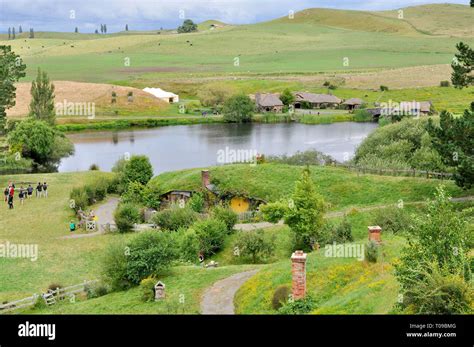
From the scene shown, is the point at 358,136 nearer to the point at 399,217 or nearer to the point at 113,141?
the point at 113,141

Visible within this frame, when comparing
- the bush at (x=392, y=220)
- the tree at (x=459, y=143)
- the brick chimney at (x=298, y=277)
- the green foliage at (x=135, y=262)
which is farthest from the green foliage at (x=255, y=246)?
the brick chimney at (x=298, y=277)

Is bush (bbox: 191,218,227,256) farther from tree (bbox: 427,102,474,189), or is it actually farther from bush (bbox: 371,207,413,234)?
tree (bbox: 427,102,474,189)

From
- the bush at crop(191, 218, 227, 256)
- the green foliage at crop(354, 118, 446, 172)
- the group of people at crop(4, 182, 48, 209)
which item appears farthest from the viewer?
the green foliage at crop(354, 118, 446, 172)

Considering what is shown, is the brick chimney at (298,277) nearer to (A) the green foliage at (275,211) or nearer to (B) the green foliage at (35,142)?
(A) the green foliage at (275,211)

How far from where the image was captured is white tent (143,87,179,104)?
120750mm

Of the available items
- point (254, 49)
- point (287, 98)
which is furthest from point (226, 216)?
point (254, 49)

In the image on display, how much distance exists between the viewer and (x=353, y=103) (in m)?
112

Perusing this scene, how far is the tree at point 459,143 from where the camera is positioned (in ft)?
102

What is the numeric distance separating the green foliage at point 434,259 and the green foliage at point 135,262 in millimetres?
13256

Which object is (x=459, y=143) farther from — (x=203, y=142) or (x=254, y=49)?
(x=254, y=49)

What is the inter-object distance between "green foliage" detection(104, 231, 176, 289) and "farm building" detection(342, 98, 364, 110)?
89224 millimetres

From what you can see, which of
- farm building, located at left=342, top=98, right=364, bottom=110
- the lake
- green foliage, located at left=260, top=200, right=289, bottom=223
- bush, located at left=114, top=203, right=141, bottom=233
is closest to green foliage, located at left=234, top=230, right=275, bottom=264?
green foliage, located at left=260, top=200, right=289, bottom=223

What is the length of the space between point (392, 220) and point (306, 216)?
3.97 metres
